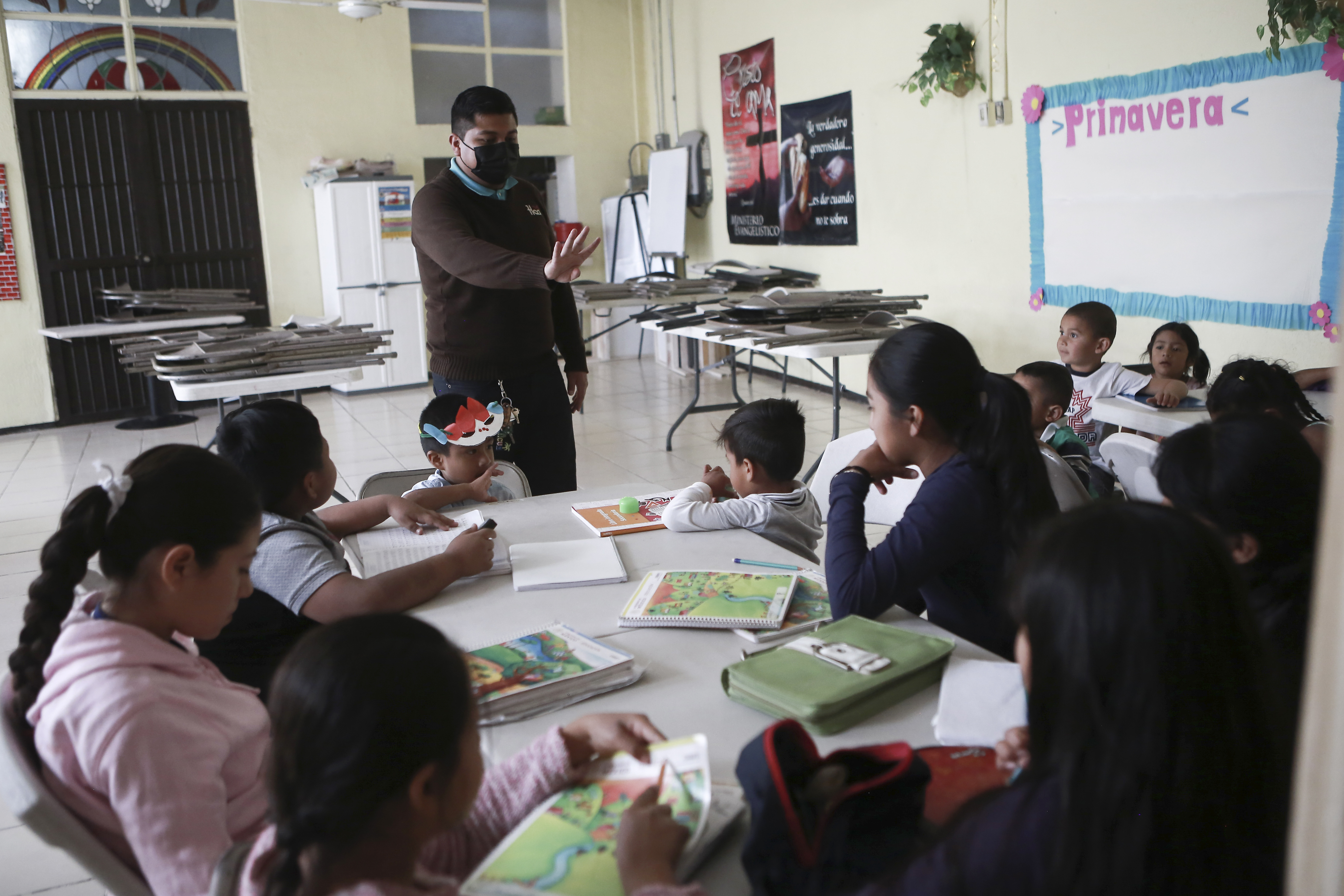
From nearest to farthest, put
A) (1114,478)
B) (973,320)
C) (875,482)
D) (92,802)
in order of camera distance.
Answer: (92,802), (875,482), (1114,478), (973,320)

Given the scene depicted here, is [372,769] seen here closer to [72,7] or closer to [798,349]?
[798,349]

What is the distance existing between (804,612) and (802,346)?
2653 millimetres

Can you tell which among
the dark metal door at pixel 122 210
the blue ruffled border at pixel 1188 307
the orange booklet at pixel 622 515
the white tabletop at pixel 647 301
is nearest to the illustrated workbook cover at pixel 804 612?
the orange booklet at pixel 622 515

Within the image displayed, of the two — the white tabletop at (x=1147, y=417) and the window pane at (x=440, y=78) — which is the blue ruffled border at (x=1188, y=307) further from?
the window pane at (x=440, y=78)

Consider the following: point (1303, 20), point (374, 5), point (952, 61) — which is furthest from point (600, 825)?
point (374, 5)

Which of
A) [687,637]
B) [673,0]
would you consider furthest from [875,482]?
[673,0]

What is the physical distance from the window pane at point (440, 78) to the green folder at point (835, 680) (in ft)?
24.7

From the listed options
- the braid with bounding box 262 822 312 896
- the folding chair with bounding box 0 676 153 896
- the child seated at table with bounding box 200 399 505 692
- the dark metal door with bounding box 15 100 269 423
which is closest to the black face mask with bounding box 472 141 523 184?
the child seated at table with bounding box 200 399 505 692

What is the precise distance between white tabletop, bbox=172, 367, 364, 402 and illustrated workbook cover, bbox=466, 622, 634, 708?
8.85 feet

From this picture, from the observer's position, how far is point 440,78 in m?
8.12

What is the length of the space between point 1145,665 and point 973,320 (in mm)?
5082

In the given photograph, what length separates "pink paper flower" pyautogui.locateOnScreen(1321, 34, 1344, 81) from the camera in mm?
3514

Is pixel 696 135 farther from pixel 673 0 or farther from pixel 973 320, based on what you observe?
pixel 973 320

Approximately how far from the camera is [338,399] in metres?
7.50
